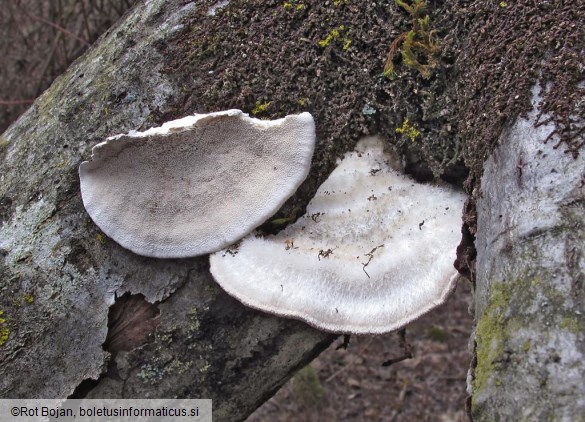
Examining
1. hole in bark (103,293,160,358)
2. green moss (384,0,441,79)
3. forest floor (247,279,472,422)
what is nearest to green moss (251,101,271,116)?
green moss (384,0,441,79)

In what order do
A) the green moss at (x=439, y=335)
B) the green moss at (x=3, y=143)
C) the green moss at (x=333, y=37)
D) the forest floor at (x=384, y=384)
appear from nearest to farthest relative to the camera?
1. the green moss at (x=333, y=37)
2. the green moss at (x=3, y=143)
3. the forest floor at (x=384, y=384)
4. the green moss at (x=439, y=335)

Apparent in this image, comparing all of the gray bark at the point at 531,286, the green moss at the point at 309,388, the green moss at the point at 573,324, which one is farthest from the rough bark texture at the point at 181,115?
the green moss at the point at 309,388

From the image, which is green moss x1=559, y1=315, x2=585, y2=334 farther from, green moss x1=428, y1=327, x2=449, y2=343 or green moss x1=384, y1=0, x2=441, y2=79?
green moss x1=428, y1=327, x2=449, y2=343

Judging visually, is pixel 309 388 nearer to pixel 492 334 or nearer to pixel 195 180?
pixel 195 180

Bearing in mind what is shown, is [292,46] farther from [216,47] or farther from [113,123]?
[113,123]

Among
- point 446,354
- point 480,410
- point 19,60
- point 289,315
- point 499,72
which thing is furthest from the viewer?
point 446,354

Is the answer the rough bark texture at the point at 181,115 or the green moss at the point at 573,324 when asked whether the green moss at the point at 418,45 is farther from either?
the green moss at the point at 573,324

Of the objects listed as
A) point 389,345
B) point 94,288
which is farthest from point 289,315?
point 389,345
